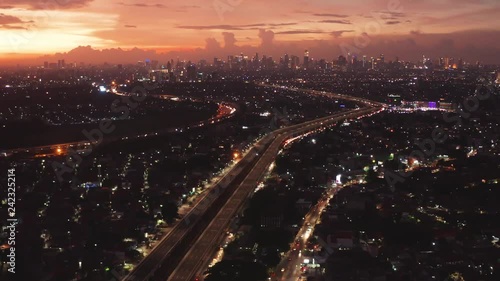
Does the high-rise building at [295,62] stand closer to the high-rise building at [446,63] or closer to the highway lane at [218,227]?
the high-rise building at [446,63]

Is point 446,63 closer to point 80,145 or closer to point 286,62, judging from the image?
point 286,62

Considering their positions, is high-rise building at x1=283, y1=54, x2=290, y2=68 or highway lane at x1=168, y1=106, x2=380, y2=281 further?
high-rise building at x1=283, y1=54, x2=290, y2=68

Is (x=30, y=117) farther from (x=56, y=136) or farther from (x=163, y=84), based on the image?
(x=163, y=84)

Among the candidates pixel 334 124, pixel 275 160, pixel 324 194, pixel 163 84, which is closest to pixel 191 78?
pixel 163 84

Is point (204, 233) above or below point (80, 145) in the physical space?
above

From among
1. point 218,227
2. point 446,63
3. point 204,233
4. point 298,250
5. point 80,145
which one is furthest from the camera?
point 446,63

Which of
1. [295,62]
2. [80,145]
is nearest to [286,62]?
[295,62]

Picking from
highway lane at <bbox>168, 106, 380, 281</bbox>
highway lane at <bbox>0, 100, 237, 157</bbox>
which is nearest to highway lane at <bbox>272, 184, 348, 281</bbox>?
highway lane at <bbox>168, 106, 380, 281</bbox>

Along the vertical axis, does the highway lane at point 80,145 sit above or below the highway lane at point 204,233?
below

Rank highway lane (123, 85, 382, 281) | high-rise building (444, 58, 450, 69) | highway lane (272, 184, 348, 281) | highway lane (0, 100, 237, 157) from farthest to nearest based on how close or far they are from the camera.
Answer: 1. high-rise building (444, 58, 450, 69)
2. highway lane (0, 100, 237, 157)
3. highway lane (123, 85, 382, 281)
4. highway lane (272, 184, 348, 281)

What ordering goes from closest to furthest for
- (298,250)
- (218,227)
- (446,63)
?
(298,250) → (218,227) → (446,63)

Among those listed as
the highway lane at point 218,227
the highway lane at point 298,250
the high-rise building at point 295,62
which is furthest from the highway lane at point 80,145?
the high-rise building at point 295,62

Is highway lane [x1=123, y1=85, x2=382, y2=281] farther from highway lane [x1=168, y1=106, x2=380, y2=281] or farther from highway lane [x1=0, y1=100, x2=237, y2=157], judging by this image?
highway lane [x1=0, y1=100, x2=237, y2=157]
